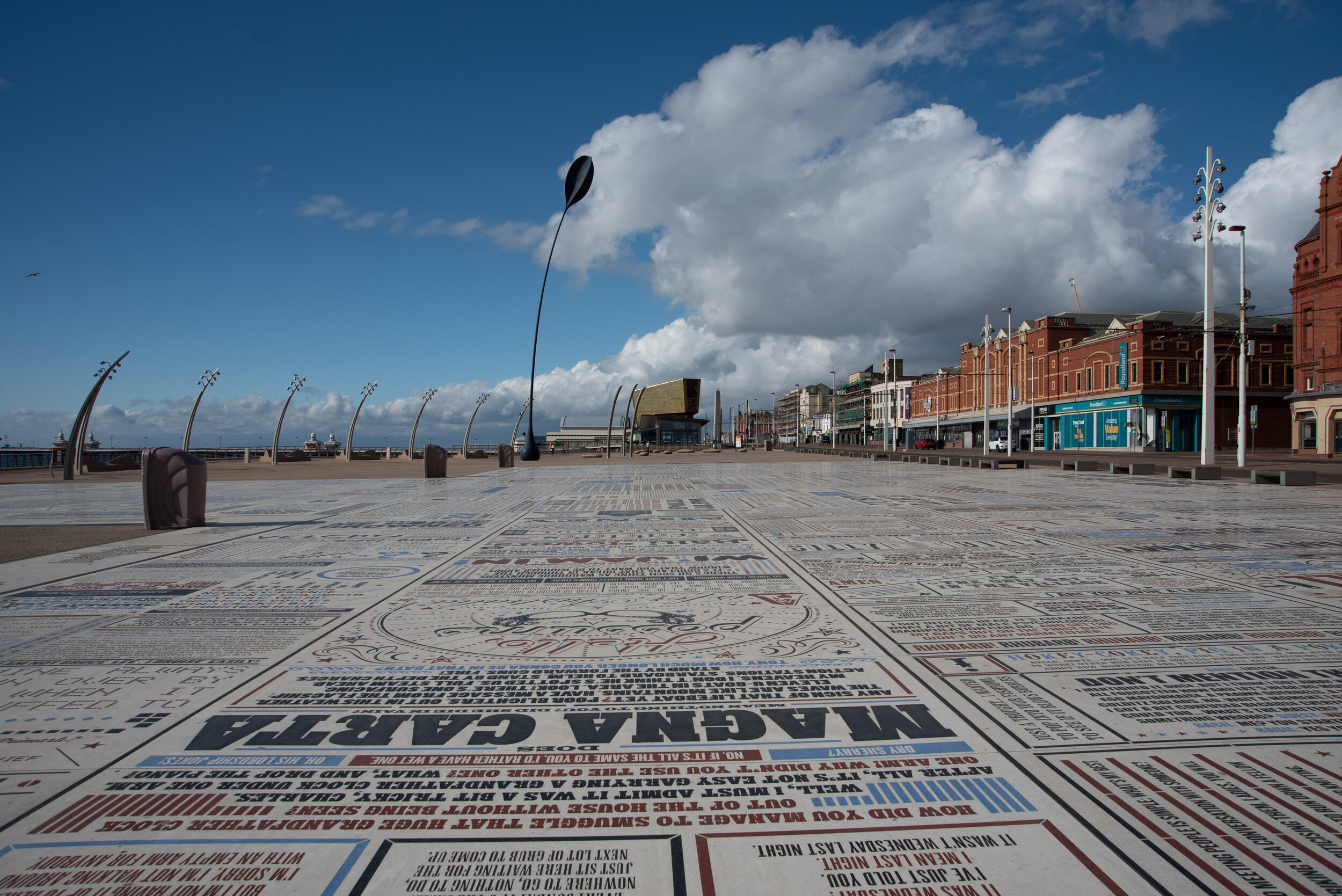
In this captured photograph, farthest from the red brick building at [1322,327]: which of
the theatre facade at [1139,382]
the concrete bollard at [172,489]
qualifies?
the concrete bollard at [172,489]

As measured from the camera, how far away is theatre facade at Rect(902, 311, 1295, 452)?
5088cm

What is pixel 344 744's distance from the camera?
3336mm

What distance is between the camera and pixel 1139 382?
51.2 m

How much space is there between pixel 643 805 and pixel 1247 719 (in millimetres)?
3101

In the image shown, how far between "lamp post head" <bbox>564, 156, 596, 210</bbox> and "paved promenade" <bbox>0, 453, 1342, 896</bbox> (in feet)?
123

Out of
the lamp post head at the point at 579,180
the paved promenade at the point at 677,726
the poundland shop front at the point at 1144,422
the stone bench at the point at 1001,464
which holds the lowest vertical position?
the paved promenade at the point at 677,726

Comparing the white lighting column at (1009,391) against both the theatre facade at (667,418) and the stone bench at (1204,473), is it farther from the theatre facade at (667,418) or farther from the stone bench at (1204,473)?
the theatre facade at (667,418)

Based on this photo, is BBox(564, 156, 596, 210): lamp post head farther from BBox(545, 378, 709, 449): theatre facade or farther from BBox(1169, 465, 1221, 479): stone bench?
BBox(545, 378, 709, 449): theatre facade

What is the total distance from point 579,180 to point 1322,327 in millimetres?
41538

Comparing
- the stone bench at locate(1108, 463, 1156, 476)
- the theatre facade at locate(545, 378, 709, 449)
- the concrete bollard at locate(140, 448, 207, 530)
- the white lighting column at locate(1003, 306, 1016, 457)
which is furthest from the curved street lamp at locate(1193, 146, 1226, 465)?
the theatre facade at locate(545, 378, 709, 449)

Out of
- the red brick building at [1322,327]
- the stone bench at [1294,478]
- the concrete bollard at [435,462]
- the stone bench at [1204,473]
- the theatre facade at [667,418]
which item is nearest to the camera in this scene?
the stone bench at [1294,478]

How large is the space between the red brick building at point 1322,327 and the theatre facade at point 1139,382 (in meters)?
4.69

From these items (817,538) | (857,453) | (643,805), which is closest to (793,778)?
(643,805)

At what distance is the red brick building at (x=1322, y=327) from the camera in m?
36.2
